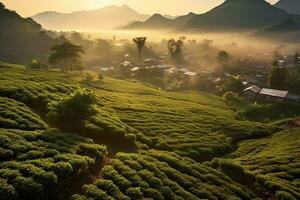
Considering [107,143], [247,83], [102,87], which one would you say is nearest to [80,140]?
[107,143]

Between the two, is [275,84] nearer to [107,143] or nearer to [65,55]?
[65,55]

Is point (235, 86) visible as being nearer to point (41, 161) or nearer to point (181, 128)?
point (181, 128)

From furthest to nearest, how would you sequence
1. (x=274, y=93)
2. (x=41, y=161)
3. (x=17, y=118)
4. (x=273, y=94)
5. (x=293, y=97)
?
(x=274, y=93)
(x=273, y=94)
(x=293, y=97)
(x=17, y=118)
(x=41, y=161)

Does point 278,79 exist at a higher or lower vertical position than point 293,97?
higher

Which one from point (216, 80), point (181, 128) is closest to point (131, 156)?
point (181, 128)

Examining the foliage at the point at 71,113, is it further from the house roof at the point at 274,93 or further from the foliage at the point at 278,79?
the foliage at the point at 278,79

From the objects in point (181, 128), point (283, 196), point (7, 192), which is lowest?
point (283, 196)

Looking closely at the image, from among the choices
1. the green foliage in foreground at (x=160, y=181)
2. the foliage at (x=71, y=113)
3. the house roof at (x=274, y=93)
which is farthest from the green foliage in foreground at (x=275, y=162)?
the house roof at (x=274, y=93)
